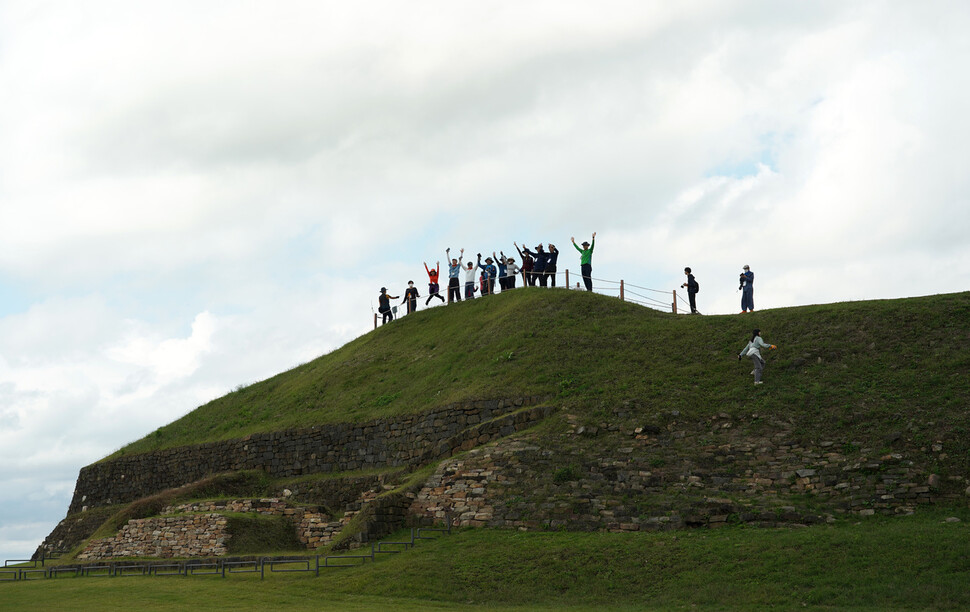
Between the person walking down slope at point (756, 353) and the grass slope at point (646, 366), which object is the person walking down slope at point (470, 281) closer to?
the grass slope at point (646, 366)

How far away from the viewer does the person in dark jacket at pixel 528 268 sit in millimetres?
44656

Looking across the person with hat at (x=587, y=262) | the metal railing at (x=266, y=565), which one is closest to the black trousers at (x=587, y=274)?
the person with hat at (x=587, y=262)

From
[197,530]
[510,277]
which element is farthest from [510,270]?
[197,530]

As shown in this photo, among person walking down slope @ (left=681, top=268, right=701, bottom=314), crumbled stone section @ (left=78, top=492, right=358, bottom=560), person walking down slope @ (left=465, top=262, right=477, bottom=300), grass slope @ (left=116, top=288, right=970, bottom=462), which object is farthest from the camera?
person walking down slope @ (left=465, top=262, right=477, bottom=300)

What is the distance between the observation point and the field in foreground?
744 inches

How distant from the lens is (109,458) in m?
48.6

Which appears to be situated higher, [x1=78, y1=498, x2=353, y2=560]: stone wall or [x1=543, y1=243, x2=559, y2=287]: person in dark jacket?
[x1=543, y1=243, x2=559, y2=287]: person in dark jacket

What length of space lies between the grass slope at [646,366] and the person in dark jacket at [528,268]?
2.65 ft

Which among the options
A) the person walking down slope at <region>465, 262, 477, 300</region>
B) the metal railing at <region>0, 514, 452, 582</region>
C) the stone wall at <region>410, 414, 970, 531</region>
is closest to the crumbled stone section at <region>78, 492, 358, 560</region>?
the metal railing at <region>0, 514, 452, 582</region>

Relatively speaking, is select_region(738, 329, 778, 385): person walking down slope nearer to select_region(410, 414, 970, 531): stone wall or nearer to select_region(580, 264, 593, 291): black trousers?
select_region(410, 414, 970, 531): stone wall

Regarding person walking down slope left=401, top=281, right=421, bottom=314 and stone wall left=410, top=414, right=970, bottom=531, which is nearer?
stone wall left=410, top=414, right=970, bottom=531

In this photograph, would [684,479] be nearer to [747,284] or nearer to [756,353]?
[756,353]

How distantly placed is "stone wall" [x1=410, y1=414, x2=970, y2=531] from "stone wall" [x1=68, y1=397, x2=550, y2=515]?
9.79 ft

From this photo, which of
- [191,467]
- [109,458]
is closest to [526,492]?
[191,467]
